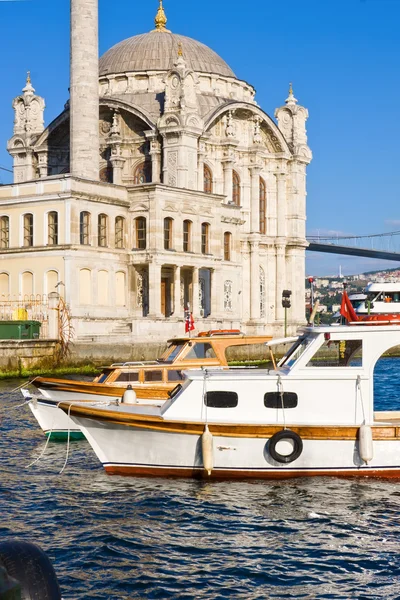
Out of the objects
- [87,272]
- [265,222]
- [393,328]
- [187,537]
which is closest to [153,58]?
[265,222]

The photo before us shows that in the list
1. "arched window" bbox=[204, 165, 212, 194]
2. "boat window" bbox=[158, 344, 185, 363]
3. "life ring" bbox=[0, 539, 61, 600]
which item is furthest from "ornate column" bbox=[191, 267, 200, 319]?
"life ring" bbox=[0, 539, 61, 600]

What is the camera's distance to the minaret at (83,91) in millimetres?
49281

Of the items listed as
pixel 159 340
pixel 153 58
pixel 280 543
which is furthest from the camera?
A: pixel 153 58

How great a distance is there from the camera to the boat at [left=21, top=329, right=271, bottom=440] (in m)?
23.2

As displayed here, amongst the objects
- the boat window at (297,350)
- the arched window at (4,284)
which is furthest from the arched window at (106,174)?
the boat window at (297,350)

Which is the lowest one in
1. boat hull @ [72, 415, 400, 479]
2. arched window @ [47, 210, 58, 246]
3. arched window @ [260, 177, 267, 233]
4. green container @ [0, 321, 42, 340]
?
boat hull @ [72, 415, 400, 479]

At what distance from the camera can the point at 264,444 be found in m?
17.8

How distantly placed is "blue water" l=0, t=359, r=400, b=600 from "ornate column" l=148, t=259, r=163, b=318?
29.7 meters

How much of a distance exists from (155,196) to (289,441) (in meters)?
34.3

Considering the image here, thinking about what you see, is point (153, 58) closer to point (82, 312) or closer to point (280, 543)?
point (82, 312)

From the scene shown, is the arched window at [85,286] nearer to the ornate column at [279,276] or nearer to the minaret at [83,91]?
the minaret at [83,91]

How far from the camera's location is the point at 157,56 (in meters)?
66.1

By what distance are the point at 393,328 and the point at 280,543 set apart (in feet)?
19.5

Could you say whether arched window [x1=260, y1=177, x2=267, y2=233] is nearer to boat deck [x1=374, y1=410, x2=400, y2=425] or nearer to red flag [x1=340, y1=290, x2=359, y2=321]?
red flag [x1=340, y1=290, x2=359, y2=321]
